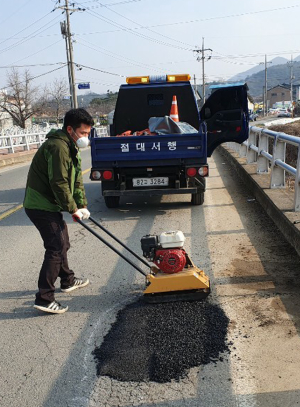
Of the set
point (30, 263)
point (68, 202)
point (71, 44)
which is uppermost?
point (71, 44)

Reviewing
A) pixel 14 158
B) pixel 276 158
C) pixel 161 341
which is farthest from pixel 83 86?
pixel 161 341

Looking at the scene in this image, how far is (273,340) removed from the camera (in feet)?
10.8

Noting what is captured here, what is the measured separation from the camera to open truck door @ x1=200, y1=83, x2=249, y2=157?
29.1 feet

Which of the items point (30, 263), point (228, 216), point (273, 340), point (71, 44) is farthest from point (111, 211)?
point (71, 44)

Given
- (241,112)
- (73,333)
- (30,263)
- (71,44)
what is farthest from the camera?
(71,44)

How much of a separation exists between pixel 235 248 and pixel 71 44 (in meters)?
37.6

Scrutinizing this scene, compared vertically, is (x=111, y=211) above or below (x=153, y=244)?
below

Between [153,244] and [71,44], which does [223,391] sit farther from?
[71,44]

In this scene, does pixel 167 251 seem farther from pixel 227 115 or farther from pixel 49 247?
pixel 227 115

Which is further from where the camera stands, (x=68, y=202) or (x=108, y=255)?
(x=108, y=255)

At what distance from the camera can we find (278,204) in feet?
21.0

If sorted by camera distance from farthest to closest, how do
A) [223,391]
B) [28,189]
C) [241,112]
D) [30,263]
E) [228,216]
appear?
[241,112], [228,216], [30,263], [28,189], [223,391]

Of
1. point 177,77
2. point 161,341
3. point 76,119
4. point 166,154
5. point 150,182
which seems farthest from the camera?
point 177,77

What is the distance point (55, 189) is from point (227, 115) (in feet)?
20.4
